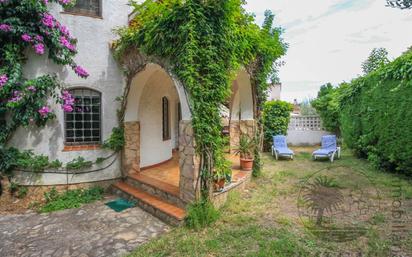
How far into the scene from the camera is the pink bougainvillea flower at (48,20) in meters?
6.16

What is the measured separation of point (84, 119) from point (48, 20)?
2.64m

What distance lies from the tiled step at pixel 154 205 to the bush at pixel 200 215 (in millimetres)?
203

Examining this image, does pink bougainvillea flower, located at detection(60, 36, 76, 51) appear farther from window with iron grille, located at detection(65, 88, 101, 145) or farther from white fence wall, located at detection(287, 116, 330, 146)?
white fence wall, located at detection(287, 116, 330, 146)

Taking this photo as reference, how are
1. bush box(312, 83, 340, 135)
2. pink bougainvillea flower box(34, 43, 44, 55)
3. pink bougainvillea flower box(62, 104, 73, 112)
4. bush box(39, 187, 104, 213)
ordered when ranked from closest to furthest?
1. pink bougainvillea flower box(34, 43, 44, 55)
2. bush box(39, 187, 104, 213)
3. pink bougainvillea flower box(62, 104, 73, 112)
4. bush box(312, 83, 340, 135)

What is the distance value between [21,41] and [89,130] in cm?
271

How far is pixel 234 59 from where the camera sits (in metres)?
5.44

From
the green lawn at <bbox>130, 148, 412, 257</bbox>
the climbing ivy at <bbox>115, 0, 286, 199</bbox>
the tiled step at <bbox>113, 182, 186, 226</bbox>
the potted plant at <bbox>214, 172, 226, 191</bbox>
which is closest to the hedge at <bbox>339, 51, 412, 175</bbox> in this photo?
the green lawn at <bbox>130, 148, 412, 257</bbox>

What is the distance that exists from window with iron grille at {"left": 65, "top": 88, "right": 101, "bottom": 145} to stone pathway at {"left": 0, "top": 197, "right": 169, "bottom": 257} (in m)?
1.98

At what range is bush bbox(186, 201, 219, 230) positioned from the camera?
15.6ft

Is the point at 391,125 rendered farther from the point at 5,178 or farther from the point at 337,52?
the point at 5,178

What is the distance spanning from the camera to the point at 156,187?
612cm

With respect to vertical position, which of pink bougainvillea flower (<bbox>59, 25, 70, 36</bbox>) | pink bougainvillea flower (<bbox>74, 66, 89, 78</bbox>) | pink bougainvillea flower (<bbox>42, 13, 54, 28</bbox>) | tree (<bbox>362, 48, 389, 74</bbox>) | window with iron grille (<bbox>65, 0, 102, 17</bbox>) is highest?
tree (<bbox>362, 48, 389, 74</bbox>)

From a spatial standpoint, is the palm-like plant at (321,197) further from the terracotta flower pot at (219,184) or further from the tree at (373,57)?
the tree at (373,57)

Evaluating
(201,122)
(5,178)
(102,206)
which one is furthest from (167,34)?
(5,178)
